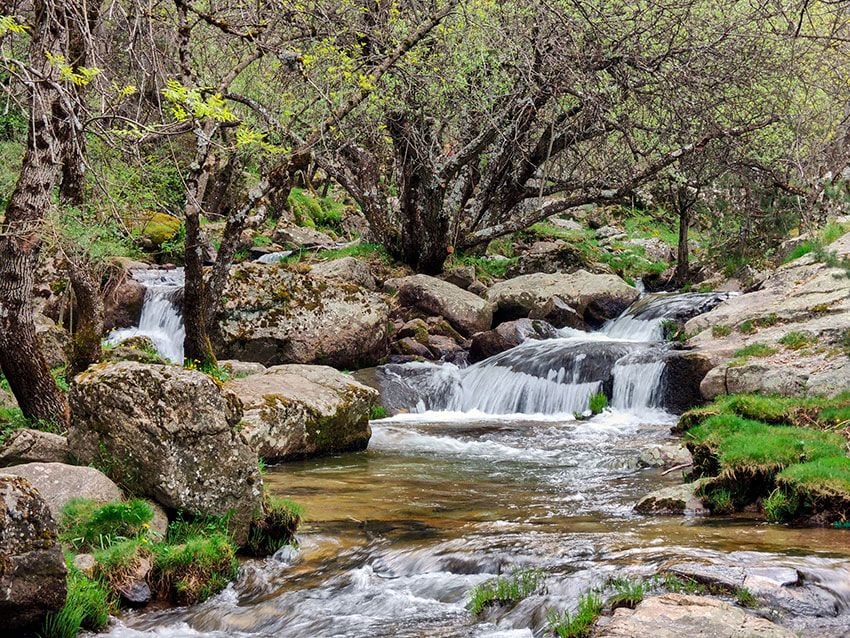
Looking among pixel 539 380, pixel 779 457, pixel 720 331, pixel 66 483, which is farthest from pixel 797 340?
pixel 66 483

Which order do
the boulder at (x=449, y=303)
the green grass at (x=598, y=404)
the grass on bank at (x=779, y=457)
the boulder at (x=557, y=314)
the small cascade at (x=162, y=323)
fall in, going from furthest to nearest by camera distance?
the boulder at (x=557, y=314) → the boulder at (x=449, y=303) → the small cascade at (x=162, y=323) → the green grass at (x=598, y=404) → the grass on bank at (x=779, y=457)

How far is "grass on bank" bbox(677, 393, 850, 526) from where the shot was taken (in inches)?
298

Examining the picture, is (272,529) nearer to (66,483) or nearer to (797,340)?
(66,483)

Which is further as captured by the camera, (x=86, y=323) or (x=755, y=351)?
(x=755, y=351)

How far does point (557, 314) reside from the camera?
20.9 meters

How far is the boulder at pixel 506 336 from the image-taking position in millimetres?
18688

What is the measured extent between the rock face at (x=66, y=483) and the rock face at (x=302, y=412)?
3601 mm

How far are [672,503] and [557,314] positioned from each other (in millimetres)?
12963

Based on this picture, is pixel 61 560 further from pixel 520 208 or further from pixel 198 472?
pixel 520 208

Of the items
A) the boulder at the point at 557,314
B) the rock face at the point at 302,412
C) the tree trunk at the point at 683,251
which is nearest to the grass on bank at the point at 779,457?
the rock face at the point at 302,412

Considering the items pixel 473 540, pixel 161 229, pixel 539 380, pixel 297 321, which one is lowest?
pixel 473 540

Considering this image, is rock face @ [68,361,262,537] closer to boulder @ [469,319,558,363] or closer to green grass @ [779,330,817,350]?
green grass @ [779,330,817,350]

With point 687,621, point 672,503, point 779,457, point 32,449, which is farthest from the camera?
point 779,457

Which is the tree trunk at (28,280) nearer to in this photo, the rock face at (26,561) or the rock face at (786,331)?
the rock face at (26,561)
